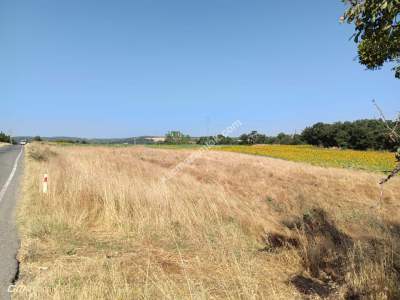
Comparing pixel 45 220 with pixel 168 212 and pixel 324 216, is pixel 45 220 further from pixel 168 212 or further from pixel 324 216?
pixel 324 216

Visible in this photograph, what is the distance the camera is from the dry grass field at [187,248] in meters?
4.48

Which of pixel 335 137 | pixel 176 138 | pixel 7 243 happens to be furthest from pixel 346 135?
pixel 7 243

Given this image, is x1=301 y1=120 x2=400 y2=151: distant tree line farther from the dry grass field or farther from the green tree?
the green tree

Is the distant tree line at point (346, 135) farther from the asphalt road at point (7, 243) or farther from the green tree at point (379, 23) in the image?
the green tree at point (379, 23)

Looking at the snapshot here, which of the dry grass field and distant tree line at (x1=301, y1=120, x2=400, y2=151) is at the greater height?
distant tree line at (x1=301, y1=120, x2=400, y2=151)

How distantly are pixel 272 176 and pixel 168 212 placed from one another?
1354cm

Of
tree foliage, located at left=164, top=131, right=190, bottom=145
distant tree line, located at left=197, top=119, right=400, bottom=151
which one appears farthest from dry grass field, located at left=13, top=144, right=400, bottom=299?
tree foliage, located at left=164, top=131, right=190, bottom=145

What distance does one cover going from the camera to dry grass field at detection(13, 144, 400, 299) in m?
4.48

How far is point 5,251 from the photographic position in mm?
5496

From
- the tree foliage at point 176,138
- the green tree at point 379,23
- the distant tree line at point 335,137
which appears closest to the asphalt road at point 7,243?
the green tree at point 379,23

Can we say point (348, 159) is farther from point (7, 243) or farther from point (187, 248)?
point (7, 243)

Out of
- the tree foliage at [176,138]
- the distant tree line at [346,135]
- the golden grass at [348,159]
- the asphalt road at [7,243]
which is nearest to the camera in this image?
the asphalt road at [7,243]

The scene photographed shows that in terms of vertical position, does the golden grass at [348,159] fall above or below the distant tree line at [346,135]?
below

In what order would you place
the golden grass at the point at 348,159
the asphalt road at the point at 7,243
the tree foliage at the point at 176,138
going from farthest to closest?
1. the tree foliage at the point at 176,138
2. the golden grass at the point at 348,159
3. the asphalt road at the point at 7,243
